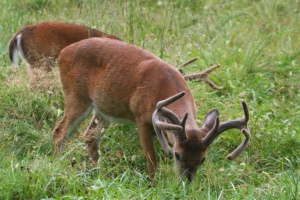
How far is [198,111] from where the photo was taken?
26.0 feet

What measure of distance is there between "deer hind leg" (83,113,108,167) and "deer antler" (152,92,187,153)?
3.47ft

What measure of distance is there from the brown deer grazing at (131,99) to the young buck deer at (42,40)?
135cm

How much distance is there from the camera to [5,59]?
9.00m

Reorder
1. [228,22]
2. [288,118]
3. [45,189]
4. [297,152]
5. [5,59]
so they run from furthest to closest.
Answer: [228,22] < [5,59] < [288,118] < [297,152] < [45,189]

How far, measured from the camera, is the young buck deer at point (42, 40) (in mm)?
8742

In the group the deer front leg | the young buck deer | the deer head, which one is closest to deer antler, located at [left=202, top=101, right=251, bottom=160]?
the deer head

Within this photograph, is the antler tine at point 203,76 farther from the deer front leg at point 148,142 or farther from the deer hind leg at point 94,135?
the deer front leg at point 148,142

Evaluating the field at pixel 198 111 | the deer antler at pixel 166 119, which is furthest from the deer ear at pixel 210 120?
the field at pixel 198 111

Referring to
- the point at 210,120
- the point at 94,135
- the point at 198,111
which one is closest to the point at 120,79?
the point at 94,135

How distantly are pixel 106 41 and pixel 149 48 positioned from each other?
1760 millimetres

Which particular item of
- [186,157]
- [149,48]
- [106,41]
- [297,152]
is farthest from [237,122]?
[149,48]

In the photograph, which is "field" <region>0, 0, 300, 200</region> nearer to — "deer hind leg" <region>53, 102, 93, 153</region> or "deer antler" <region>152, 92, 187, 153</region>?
"deer hind leg" <region>53, 102, 93, 153</region>

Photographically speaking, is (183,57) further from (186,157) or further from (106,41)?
(186,157)

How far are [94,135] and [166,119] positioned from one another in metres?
1.17
